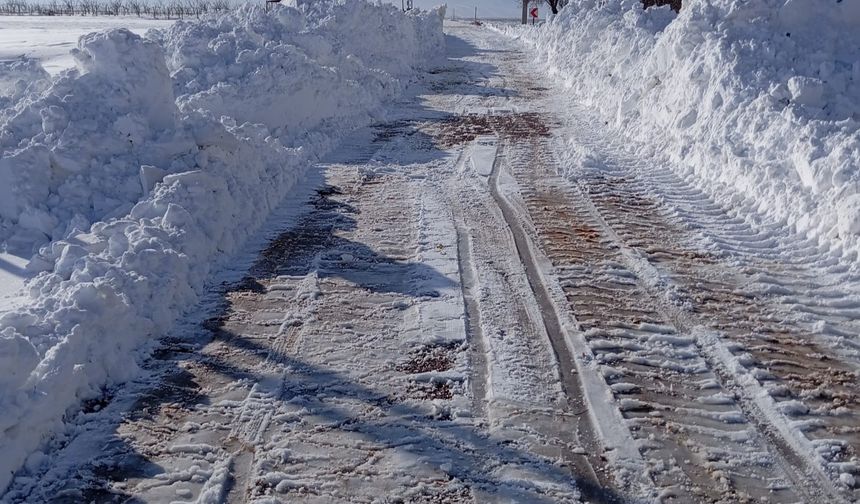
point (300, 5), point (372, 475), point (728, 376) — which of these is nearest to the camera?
Result: point (372, 475)

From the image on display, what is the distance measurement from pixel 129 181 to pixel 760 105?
721 centimetres

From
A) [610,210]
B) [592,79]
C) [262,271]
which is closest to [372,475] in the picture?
[262,271]

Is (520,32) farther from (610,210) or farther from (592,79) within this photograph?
(610,210)

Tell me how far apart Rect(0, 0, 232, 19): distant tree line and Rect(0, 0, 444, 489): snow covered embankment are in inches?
1373

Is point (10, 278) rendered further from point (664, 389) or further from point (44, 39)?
point (44, 39)

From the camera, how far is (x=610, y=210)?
26.6 ft

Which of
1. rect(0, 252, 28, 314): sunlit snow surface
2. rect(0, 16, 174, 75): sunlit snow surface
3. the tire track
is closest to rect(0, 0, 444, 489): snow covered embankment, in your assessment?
rect(0, 252, 28, 314): sunlit snow surface

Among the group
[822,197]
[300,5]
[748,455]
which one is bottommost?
[748,455]

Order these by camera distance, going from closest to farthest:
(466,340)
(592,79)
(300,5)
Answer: (466,340) < (592,79) < (300,5)

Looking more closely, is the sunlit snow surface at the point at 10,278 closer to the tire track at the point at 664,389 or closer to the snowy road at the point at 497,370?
the snowy road at the point at 497,370

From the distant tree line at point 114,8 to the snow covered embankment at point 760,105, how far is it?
37.2m

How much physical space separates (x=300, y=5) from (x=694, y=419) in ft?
57.3

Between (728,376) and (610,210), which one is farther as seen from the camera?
(610,210)

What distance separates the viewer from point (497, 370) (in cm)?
478
